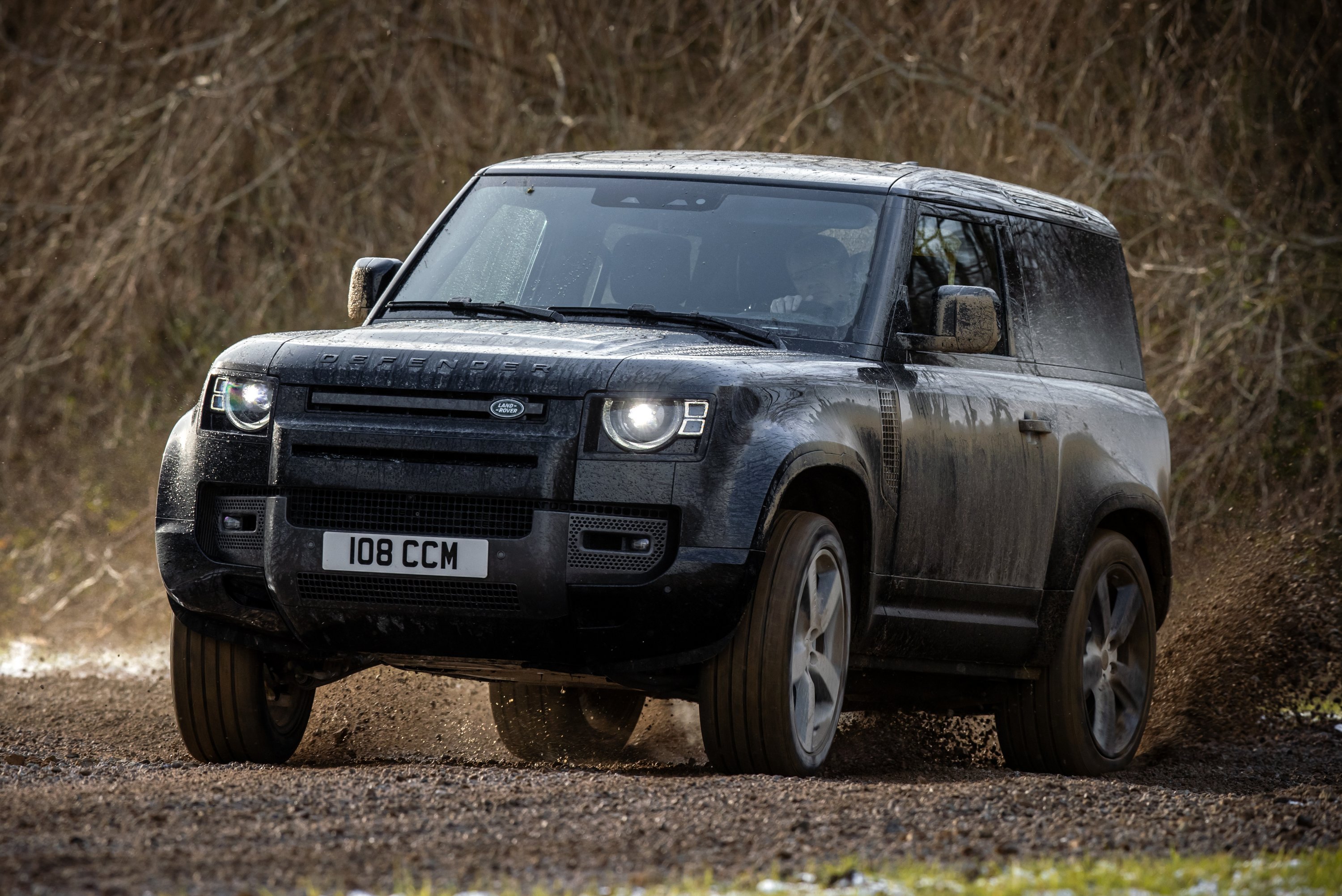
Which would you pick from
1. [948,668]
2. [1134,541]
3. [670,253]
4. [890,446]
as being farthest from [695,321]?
[1134,541]

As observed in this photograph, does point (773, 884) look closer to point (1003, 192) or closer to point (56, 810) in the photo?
point (56, 810)

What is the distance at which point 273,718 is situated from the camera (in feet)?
22.9

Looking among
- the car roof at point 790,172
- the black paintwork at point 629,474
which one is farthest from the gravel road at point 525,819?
the car roof at point 790,172

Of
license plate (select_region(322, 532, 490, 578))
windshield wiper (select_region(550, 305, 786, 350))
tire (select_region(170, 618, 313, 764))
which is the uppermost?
windshield wiper (select_region(550, 305, 786, 350))

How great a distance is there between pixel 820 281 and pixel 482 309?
3.75ft

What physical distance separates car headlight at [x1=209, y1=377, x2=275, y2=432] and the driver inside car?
5.69 ft

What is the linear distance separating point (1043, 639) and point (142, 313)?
10.3m

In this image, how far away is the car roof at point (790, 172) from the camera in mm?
7422

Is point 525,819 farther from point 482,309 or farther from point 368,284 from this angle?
point 368,284

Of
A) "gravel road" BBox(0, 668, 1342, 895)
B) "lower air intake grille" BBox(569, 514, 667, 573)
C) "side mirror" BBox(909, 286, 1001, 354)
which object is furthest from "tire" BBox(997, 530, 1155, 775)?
A: "lower air intake grille" BBox(569, 514, 667, 573)

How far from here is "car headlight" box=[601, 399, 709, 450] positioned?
5949mm

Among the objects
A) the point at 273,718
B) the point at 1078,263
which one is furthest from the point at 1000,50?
the point at 273,718

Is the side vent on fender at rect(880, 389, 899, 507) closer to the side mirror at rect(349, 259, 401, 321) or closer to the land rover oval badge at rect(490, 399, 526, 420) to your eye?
the land rover oval badge at rect(490, 399, 526, 420)

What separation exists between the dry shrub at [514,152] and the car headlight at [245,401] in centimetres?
805
